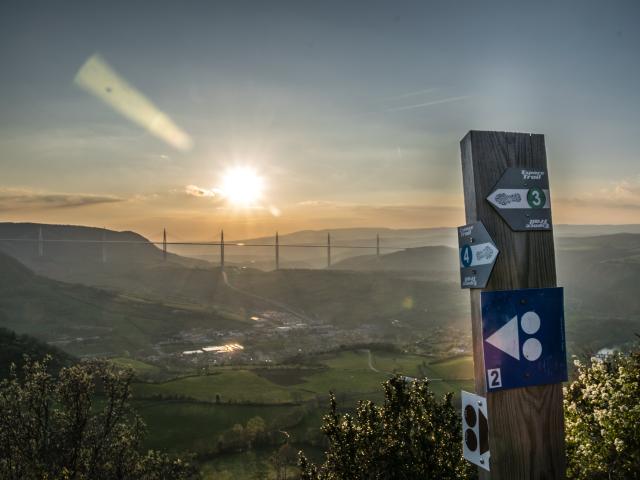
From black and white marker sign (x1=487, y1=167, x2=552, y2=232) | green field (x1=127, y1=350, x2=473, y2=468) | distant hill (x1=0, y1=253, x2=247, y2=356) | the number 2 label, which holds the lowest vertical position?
green field (x1=127, y1=350, x2=473, y2=468)

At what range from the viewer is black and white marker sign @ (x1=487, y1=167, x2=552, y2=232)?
3.31 meters

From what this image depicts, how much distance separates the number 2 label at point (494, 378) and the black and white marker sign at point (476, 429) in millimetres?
120

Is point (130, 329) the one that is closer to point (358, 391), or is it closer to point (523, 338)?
point (358, 391)

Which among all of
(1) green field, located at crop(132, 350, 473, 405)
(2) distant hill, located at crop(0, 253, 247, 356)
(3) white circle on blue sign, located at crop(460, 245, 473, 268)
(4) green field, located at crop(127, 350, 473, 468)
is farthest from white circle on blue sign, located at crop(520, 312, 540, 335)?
(2) distant hill, located at crop(0, 253, 247, 356)

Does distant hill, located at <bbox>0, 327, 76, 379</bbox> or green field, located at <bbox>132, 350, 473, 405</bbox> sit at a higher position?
distant hill, located at <bbox>0, 327, 76, 379</bbox>

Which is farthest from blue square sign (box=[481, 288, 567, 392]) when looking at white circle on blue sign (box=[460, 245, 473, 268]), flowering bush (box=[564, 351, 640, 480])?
flowering bush (box=[564, 351, 640, 480])

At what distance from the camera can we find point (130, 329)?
168 metres

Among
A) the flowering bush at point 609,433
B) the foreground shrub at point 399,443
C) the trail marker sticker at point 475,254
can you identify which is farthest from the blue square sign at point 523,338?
the foreground shrub at point 399,443

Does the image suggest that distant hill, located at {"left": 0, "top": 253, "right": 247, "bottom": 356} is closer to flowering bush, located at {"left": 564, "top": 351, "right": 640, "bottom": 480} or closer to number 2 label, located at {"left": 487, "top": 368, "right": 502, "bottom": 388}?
flowering bush, located at {"left": 564, "top": 351, "right": 640, "bottom": 480}

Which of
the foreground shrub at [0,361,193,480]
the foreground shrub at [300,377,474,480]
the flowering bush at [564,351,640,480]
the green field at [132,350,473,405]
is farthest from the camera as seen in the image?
the green field at [132,350,473,405]

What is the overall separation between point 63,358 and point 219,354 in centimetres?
4966

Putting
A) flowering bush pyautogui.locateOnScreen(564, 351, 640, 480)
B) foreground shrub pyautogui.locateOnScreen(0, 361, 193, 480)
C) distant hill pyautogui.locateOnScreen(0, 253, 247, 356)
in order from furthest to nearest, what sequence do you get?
1. distant hill pyautogui.locateOnScreen(0, 253, 247, 356)
2. foreground shrub pyautogui.locateOnScreen(0, 361, 193, 480)
3. flowering bush pyautogui.locateOnScreen(564, 351, 640, 480)

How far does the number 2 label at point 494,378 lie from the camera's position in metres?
3.14

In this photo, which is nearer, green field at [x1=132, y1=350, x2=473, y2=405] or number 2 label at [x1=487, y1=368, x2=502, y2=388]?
number 2 label at [x1=487, y1=368, x2=502, y2=388]
